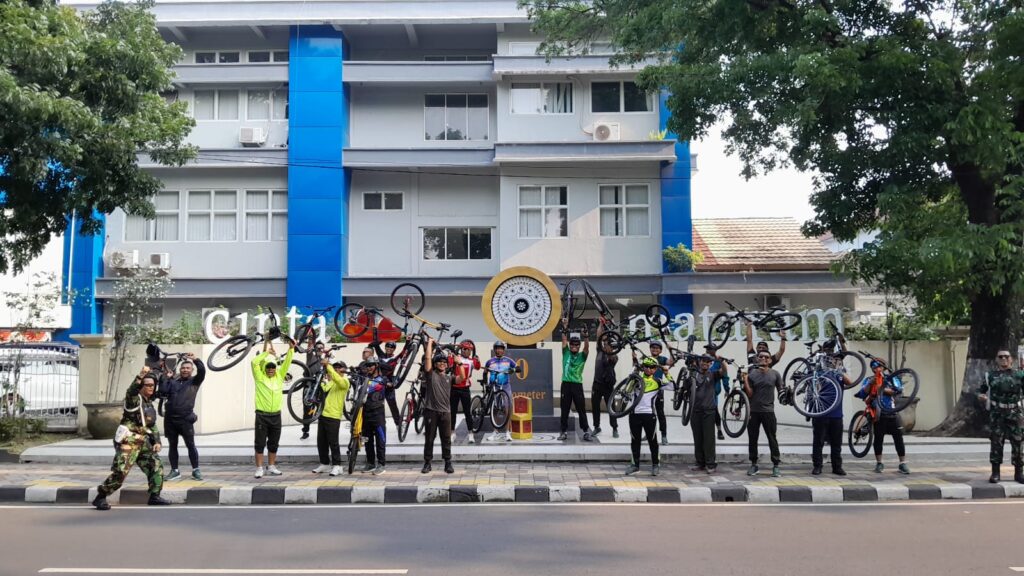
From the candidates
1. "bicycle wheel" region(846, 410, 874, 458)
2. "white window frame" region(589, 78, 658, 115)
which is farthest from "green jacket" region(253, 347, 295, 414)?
"white window frame" region(589, 78, 658, 115)

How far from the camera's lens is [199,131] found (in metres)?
27.5

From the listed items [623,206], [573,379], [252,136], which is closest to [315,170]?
[252,136]

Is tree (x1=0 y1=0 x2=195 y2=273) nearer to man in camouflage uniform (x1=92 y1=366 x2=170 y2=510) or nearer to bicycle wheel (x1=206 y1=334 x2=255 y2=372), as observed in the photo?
bicycle wheel (x1=206 y1=334 x2=255 y2=372)

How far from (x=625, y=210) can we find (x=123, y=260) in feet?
54.5

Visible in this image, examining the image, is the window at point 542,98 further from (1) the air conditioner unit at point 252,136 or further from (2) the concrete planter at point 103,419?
(2) the concrete planter at point 103,419

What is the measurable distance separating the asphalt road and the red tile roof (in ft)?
52.9

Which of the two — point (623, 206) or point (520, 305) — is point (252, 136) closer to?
point (623, 206)

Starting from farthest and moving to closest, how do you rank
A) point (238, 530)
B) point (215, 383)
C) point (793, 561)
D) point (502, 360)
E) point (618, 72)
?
point (618, 72) → point (215, 383) → point (502, 360) → point (238, 530) → point (793, 561)

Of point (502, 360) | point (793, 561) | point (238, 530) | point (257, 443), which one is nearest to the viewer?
point (793, 561)

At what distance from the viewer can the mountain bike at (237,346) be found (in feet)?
43.4

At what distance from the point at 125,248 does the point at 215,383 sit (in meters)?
12.3

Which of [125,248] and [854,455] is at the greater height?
[125,248]

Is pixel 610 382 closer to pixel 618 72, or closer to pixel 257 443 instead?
pixel 257 443

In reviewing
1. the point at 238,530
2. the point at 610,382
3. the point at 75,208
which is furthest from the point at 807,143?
the point at 75,208
